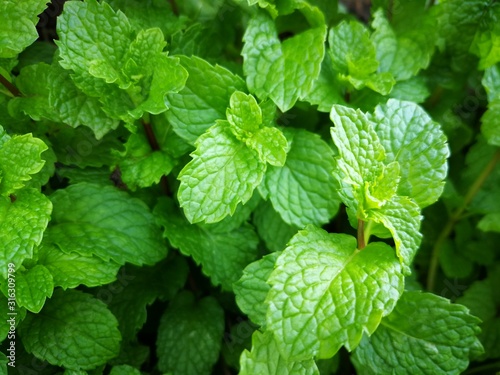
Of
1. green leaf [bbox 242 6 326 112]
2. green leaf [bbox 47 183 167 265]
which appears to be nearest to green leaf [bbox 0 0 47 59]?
green leaf [bbox 47 183 167 265]

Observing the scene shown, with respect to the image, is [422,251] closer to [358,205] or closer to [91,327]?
[358,205]

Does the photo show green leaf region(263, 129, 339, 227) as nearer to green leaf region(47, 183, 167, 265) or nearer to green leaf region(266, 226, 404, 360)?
green leaf region(266, 226, 404, 360)

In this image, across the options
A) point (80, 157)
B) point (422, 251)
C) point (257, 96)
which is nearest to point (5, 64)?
point (80, 157)

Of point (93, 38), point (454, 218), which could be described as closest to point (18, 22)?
point (93, 38)

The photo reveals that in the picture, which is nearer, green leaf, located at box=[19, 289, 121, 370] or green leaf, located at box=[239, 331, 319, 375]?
green leaf, located at box=[239, 331, 319, 375]

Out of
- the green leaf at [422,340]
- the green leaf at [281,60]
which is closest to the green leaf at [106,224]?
the green leaf at [281,60]

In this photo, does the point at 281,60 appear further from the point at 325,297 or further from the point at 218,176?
the point at 325,297
